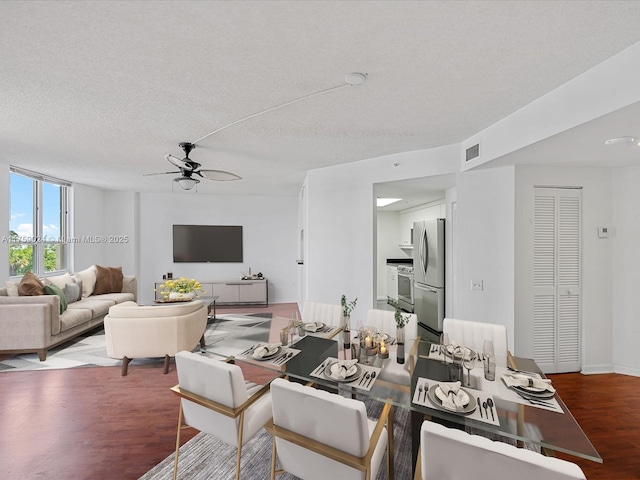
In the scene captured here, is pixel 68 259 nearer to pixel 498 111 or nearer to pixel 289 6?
→ pixel 289 6

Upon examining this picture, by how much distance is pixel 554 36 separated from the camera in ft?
5.52

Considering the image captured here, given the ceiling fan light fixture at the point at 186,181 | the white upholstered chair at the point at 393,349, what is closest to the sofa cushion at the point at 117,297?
the ceiling fan light fixture at the point at 186,181

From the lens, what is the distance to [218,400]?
1743 mm

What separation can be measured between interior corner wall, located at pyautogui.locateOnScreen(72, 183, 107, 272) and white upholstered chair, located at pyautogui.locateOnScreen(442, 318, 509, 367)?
23.3ft

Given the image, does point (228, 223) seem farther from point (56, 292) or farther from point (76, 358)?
point (76, 358)

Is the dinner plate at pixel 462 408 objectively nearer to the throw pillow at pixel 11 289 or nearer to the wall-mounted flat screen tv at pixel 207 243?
the throw pillow at pixel 11 289

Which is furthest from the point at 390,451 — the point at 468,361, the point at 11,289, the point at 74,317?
the point at 11,289

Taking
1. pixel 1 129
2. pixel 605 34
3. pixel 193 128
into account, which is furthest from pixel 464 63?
pixel 1 129

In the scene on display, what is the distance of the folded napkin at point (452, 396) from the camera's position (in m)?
1.50

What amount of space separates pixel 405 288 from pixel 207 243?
4.69 metres

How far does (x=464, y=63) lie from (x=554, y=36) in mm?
453

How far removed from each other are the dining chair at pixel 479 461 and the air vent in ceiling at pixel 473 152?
2877 millimetres

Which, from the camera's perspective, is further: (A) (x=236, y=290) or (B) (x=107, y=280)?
(A) (x=236, y=290)

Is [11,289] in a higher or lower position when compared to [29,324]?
higher
